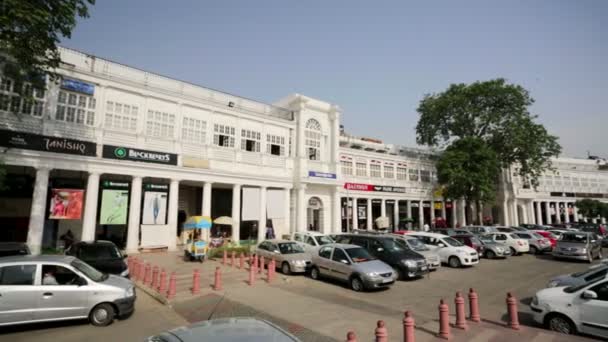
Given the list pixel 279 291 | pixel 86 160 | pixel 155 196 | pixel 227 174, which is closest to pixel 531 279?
pixel 279 291

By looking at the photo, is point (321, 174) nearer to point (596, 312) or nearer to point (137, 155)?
point (137, 155)

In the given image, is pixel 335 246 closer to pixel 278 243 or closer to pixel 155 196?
pixel 278 243

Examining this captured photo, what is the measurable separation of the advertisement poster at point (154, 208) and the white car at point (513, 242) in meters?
23.4

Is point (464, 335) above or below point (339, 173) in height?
below

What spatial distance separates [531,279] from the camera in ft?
46.0

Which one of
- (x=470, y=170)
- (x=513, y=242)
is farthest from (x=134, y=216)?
(x=470, y=170)

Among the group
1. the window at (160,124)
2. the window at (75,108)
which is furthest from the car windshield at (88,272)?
the window at (160,124)

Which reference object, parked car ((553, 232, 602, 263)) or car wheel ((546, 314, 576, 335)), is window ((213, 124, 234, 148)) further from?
parked car ((553, 232, 602, 263))

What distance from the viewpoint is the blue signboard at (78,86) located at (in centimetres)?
1930

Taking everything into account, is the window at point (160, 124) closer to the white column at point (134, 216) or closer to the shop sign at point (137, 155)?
the shop sign at point (137, 155)

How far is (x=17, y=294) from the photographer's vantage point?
7270mm

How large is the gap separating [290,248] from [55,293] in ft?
34.1

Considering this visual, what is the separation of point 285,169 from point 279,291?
1834 centimetres

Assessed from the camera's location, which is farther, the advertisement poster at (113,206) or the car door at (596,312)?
the advertisement poster at (113,206)
